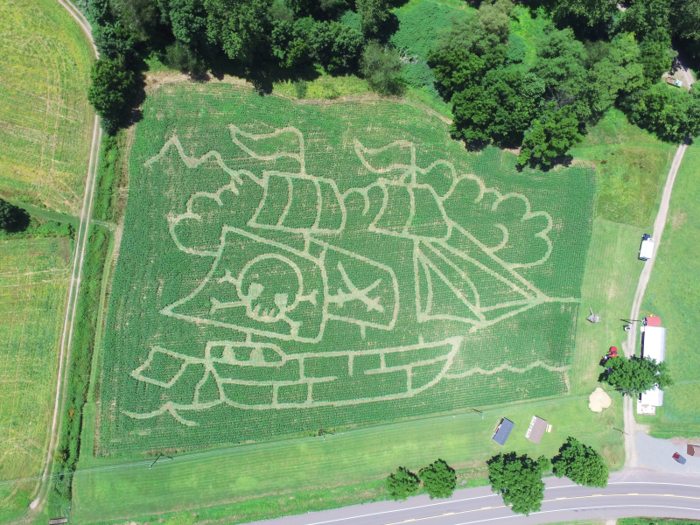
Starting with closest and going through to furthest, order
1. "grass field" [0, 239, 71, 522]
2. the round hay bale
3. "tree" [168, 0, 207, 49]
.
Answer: "tree" [168, 0, 207, 49] < "grass field" [0, 239, 71, 522] < the round hay bale

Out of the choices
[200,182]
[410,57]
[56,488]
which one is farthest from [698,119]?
[56,488]

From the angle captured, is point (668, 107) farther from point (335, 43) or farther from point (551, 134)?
point (335, 43)

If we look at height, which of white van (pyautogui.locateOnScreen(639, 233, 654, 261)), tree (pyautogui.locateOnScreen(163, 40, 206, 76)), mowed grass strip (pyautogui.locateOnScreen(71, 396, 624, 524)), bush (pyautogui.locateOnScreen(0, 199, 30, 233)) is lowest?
mowed grass strip (pyautogui.locateOnScreen(71, 396, 624, 524))

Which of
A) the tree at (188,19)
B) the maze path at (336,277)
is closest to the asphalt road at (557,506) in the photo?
the maze path at (336,277)

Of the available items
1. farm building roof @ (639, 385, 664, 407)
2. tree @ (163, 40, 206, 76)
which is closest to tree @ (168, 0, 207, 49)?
tree @ (163, 40, 206, 76)

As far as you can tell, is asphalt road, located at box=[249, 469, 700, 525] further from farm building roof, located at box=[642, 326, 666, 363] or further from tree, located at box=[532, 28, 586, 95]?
tree, located at box=[532, 28, 586, 95]

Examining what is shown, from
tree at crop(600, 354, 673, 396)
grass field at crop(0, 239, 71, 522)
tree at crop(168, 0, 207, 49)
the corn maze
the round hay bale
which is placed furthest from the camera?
the round hay bale

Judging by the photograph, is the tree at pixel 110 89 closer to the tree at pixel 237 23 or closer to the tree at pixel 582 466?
the tree at pixel 237 23
